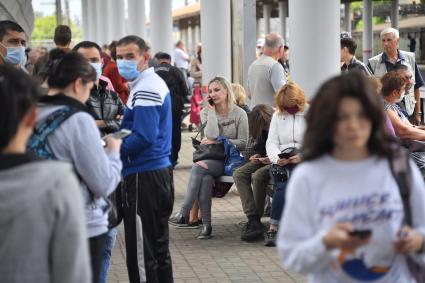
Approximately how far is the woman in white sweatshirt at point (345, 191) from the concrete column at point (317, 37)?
6402 millimetres

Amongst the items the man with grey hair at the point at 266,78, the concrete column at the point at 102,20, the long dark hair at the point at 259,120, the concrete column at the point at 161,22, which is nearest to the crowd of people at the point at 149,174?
the long dark hair at the point at 259,120

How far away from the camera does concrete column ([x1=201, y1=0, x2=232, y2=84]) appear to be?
15.7 m

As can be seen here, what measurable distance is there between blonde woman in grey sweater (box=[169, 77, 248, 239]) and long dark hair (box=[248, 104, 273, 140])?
35cm

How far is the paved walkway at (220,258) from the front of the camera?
816 centimetres

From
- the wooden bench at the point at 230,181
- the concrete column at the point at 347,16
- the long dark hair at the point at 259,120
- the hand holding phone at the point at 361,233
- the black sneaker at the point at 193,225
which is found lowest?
the black sneaker at the point at 193,225

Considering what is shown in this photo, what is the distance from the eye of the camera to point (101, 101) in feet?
24.4

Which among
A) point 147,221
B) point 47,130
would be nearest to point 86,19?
point 147,221

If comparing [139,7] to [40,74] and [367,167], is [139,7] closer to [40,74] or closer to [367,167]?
[40,74]

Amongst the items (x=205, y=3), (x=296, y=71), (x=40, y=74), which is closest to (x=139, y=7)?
(x=205, y=3)

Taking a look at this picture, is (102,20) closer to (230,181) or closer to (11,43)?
(230,181)

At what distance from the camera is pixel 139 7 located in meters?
27.4

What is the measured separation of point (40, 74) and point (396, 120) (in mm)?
3470

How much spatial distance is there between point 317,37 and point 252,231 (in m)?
2.09

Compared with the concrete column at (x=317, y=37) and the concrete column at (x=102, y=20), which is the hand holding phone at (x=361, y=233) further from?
the concrete column at (x=102, y=20)
